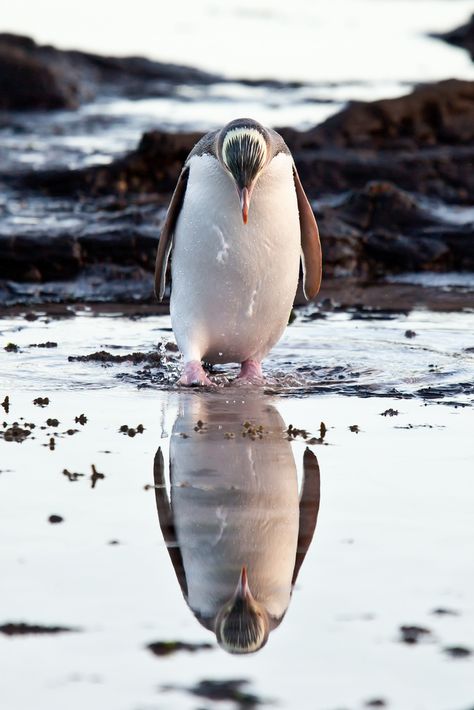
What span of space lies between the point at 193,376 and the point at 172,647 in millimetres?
2857

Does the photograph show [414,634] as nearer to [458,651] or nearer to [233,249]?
[458,651]

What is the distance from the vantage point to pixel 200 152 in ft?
18.2

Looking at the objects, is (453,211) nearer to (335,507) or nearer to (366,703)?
(335,507)

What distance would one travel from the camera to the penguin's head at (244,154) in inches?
202

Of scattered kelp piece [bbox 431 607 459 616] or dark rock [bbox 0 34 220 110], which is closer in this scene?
scattered kelp piece [bbox 431 607 459 616]

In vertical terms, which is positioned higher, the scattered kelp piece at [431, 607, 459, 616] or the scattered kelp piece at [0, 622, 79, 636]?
the scattered kelp piece at [431, 607, 459, 616]

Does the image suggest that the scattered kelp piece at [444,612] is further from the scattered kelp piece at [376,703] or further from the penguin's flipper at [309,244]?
the penguin's flipper at [309,244]

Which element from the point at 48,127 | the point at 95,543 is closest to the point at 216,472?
the point at 95,543

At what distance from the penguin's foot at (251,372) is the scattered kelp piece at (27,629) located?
2.93 metres

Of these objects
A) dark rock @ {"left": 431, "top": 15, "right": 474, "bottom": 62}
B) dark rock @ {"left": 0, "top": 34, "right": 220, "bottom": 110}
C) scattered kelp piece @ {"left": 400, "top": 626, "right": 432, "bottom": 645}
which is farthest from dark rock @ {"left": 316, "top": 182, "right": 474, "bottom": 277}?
dark rock @ {"left": 431, "top": 15, "right": 474, "bottom": 62}

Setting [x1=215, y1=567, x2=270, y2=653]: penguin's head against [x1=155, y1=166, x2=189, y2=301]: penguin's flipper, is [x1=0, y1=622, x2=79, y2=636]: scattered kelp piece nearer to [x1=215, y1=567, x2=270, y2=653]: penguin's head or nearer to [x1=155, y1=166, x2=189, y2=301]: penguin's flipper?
[x1=215, y1=567, x2=270, y2=653]: penguin's head

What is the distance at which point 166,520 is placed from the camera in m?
3.61

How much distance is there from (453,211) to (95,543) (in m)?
7.28

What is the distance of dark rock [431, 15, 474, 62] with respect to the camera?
74.7 feet
